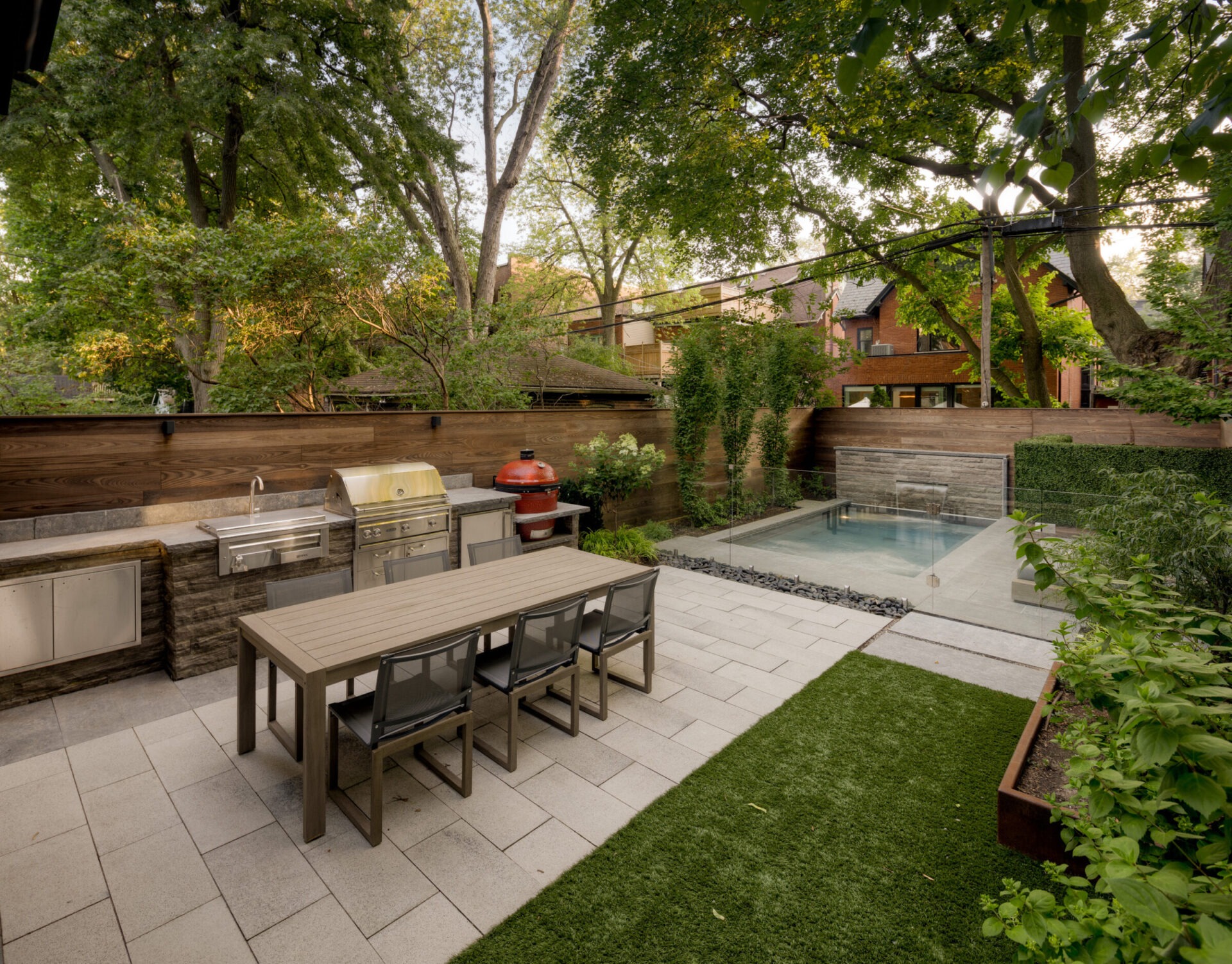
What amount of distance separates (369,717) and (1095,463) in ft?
33.6

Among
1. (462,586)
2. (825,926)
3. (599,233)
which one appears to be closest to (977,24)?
(462,586)

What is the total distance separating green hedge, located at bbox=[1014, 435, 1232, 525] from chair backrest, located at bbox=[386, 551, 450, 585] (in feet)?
20.8

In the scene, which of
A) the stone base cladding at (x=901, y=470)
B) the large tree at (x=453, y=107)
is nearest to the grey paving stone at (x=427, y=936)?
the large tree at (x=453, y=107)

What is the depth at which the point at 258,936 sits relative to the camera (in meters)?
2.23

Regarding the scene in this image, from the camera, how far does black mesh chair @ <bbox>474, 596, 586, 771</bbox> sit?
3262mm

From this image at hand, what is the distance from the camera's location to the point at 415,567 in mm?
4422

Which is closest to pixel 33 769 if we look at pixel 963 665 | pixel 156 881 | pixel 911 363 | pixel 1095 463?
pixel 156 881

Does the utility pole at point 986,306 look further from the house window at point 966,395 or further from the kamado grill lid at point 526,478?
the house window at point 966,395

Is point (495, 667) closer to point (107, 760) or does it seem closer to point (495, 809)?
point (495, 809)

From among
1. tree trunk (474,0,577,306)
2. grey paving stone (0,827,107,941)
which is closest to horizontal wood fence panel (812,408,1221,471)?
tree trunk (474,0,577,306)

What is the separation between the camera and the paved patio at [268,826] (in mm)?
2256

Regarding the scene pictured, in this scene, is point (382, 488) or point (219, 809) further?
point (382, 488)

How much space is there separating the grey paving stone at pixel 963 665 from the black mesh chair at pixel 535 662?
8.75 feet

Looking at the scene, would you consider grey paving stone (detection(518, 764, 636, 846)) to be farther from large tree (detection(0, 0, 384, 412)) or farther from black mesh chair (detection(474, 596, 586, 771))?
large tree (detection(0, 0, 384, 412))
